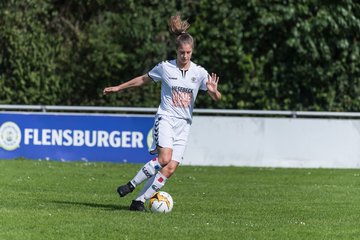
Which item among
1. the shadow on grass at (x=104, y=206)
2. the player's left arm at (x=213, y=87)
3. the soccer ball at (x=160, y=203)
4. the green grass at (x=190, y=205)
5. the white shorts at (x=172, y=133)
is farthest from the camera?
the shadow on grass at (x=104, y=206)

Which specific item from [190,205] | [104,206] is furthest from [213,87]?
[104,206]

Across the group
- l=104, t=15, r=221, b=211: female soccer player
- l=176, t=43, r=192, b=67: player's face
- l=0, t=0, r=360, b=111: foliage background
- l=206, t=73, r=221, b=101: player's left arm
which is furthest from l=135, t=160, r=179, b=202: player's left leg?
l=0, t=0, r=360, b=111: foliage background

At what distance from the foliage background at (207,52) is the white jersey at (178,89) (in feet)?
45.5

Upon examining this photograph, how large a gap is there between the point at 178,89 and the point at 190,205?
5.81 ft

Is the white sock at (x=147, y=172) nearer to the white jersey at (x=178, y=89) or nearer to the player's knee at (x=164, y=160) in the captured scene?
the player's knee at (x=164, y=160)

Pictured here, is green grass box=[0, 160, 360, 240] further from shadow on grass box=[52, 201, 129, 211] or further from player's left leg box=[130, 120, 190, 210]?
player's left leg box=[130, 120, 190, 210]

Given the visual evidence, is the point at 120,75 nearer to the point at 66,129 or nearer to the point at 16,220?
the point at 66,129

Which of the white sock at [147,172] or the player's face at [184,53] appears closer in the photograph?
the player's face at [184,53]

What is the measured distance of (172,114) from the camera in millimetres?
11609

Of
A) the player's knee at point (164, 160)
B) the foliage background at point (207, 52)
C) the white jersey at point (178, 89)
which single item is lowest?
the foliage background at point (207, 52)

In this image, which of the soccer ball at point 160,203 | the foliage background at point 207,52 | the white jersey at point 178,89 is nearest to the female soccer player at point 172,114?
the white jersey at point 178,89

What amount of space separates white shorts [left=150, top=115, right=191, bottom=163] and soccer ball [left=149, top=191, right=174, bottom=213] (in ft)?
1.71

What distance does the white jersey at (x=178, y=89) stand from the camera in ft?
38.1

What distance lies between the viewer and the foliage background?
1002 inches
